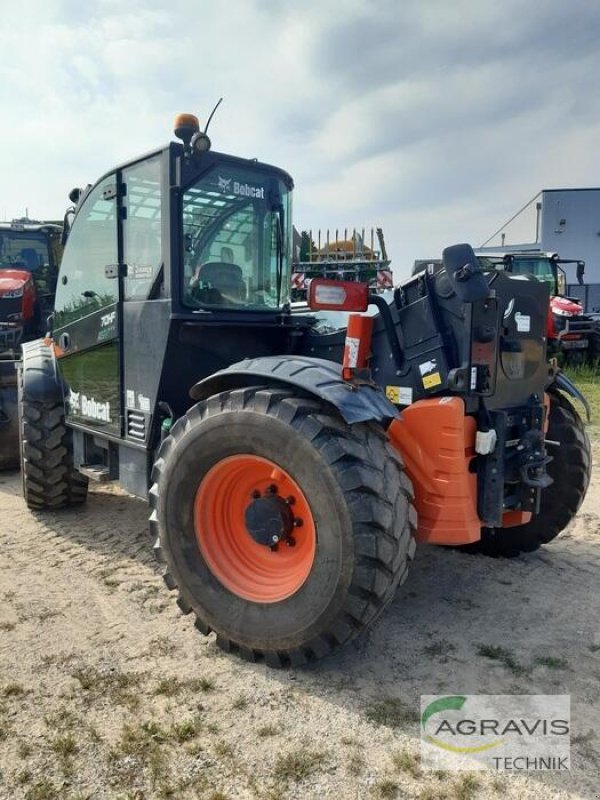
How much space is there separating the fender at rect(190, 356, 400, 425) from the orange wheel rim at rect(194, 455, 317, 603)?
378 millimetres

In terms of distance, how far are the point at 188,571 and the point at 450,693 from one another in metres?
1.26

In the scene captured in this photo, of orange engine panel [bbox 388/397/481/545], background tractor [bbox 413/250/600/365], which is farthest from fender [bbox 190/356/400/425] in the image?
background tractor [bbox 413/250/600/365]

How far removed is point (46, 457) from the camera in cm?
489

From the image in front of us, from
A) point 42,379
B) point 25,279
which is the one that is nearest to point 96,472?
point 42,379

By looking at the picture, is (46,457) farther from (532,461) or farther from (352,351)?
(532,461)

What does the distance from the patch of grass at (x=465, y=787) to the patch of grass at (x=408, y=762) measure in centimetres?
13

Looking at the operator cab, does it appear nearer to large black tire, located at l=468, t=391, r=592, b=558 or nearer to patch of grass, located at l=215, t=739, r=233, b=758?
large black tire, located at l=468, t=391, r=592, b=558

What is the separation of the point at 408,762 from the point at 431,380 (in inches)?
62.5

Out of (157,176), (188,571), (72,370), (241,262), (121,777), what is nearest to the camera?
(121,777)

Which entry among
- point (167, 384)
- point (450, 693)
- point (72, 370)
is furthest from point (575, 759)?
point (72, 370)

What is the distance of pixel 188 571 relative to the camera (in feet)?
10.1

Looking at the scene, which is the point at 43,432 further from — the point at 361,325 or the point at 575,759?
the point at 575,759

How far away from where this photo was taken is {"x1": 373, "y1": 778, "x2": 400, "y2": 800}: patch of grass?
2.14 m

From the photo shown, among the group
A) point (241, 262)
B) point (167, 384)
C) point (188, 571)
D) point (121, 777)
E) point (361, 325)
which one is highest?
point (241, 262)
